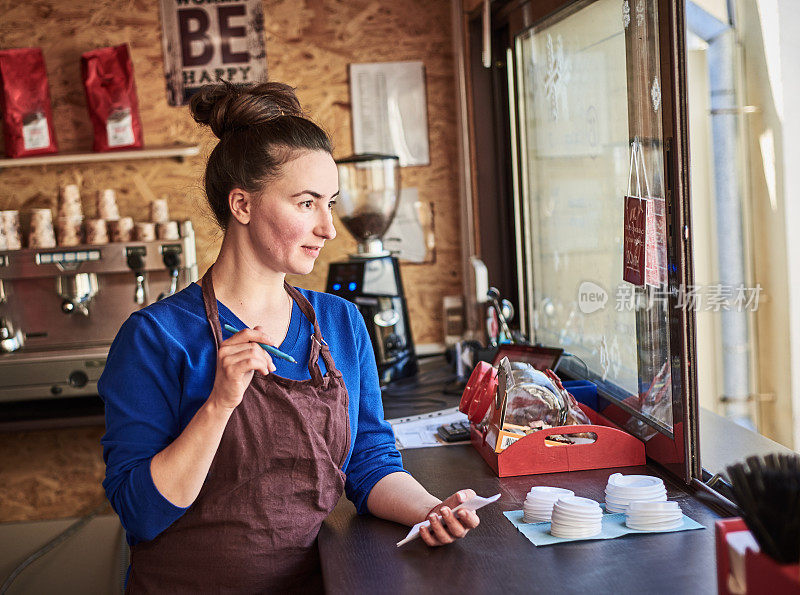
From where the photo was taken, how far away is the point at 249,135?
1.58 m

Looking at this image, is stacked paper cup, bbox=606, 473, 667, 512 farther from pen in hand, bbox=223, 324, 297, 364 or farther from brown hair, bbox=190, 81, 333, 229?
brown hair, bbox=190, 81, 333, 229

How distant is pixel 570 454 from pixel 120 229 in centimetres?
212

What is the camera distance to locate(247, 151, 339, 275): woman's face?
1.52 m

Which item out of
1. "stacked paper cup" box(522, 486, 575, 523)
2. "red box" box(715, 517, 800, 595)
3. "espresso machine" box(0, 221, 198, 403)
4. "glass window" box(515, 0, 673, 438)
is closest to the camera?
"red box" box(715, 517, 800, 595)

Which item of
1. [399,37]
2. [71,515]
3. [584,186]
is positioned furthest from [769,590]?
[71,515]

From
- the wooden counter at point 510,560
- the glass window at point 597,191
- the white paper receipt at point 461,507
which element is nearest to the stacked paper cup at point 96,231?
the glass window at point 597,191

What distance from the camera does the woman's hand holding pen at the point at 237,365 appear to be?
1.28 metres

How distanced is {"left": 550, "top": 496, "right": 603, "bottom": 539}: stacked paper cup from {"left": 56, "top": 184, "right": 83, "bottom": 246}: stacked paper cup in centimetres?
244

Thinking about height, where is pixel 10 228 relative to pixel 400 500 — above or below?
above

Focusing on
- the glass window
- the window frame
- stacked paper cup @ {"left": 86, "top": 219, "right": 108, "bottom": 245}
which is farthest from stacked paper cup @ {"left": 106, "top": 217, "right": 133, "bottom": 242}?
the glass window

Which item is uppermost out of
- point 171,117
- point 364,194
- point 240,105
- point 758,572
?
point 171,117

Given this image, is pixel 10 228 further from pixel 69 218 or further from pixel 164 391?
pixel 164 391

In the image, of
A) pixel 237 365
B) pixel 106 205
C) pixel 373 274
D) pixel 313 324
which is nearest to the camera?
pixel 237 365

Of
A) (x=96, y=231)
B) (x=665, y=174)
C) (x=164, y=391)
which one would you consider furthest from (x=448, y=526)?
(x=96, y=231)
